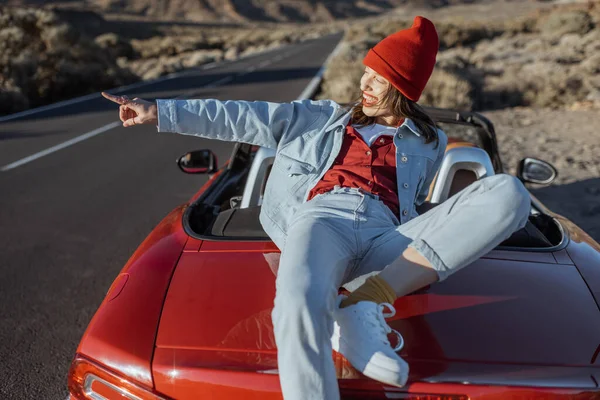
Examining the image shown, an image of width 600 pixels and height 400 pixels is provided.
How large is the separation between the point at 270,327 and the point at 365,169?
0.93 m

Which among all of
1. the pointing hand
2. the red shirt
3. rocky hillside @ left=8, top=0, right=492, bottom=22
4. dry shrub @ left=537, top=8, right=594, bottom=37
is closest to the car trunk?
the red shirt

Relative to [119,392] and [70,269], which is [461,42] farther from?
[119,392]

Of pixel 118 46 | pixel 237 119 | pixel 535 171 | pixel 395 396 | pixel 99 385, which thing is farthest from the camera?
pixel 118 46

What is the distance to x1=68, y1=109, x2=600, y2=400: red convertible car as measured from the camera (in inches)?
65.2

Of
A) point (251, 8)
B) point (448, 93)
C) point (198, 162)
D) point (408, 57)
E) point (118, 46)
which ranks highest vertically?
point (408, 57)

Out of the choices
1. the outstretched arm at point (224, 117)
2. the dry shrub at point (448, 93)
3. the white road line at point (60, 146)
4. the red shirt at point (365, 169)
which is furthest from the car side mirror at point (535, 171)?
the dry shrub at point (448, 93)

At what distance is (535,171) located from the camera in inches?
143

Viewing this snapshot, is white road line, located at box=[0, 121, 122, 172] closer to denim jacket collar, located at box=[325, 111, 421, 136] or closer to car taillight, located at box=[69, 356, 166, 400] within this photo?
denim jacket collar, located at box=[325, 111, 421, 136]

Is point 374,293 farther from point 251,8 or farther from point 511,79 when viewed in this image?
point 251,8

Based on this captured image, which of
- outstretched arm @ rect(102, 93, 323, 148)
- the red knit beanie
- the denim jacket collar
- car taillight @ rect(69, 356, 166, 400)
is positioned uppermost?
the red knit beanie

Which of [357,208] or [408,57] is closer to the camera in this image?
[357,208]

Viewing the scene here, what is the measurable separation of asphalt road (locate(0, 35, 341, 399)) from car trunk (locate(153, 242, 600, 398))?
1351 millimetres

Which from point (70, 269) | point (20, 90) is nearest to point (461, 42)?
point (20, 90)

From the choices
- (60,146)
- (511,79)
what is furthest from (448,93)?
(60,146)
